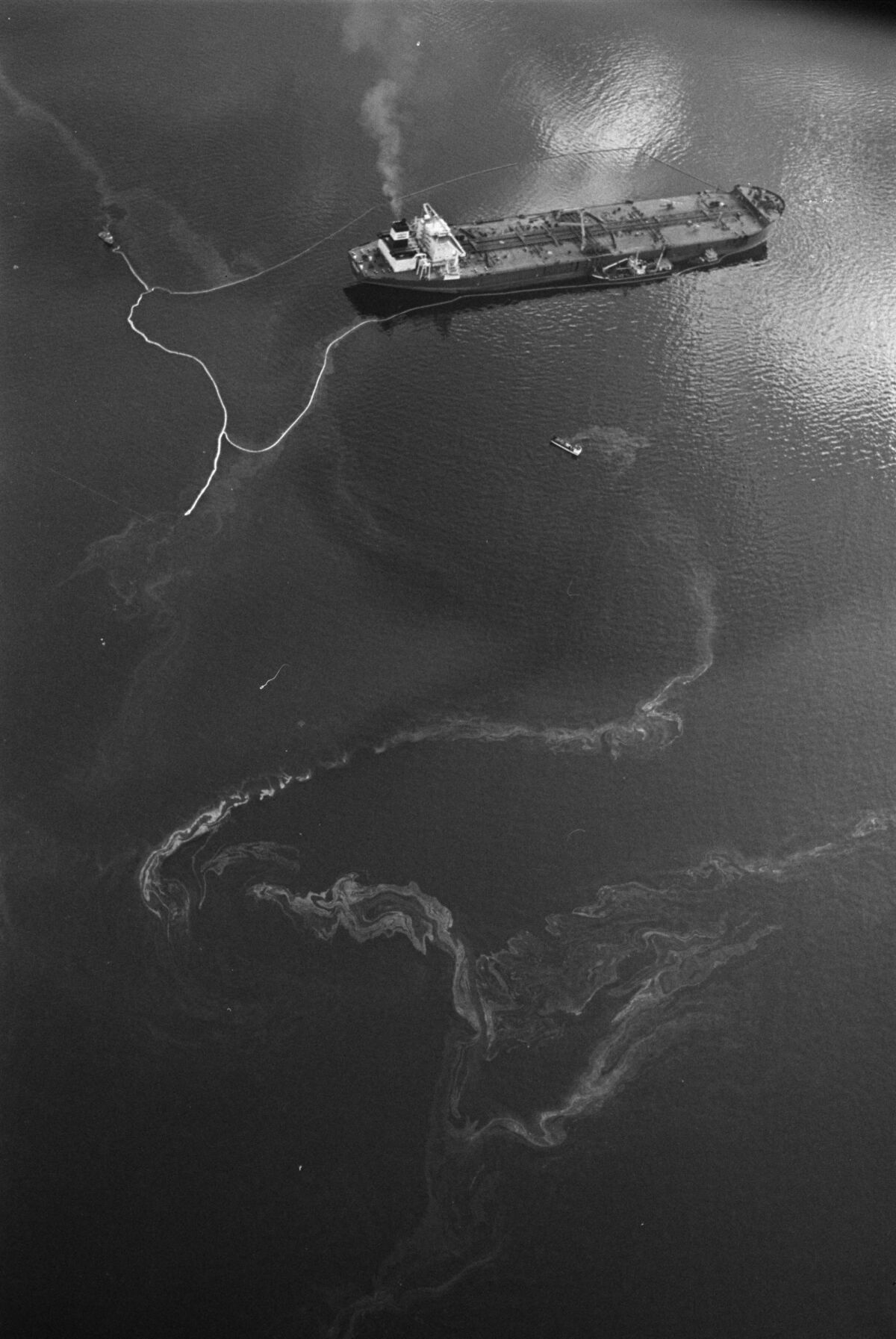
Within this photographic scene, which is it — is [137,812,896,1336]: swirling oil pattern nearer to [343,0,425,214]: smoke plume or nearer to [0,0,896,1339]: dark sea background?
[0,0,896,1339]: dark sea background

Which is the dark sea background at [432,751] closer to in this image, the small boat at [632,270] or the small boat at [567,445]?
the small boat at [567,445]

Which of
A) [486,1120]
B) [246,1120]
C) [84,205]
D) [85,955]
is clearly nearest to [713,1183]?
[486,1120]

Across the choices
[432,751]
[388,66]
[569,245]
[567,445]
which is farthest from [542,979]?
[388,66]

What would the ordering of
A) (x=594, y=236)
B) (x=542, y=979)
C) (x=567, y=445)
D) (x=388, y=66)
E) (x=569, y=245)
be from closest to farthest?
(x=542, y=979)
(x=567, y=445)
(x=569, y=245)
(x=594, y=236)
(x=388, y=66)

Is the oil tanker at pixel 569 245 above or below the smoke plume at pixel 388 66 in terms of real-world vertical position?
below

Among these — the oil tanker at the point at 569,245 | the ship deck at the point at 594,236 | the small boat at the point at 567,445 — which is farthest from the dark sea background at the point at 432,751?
the ship deck at the point at 594,236

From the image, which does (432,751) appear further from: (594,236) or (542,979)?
(594,236)
